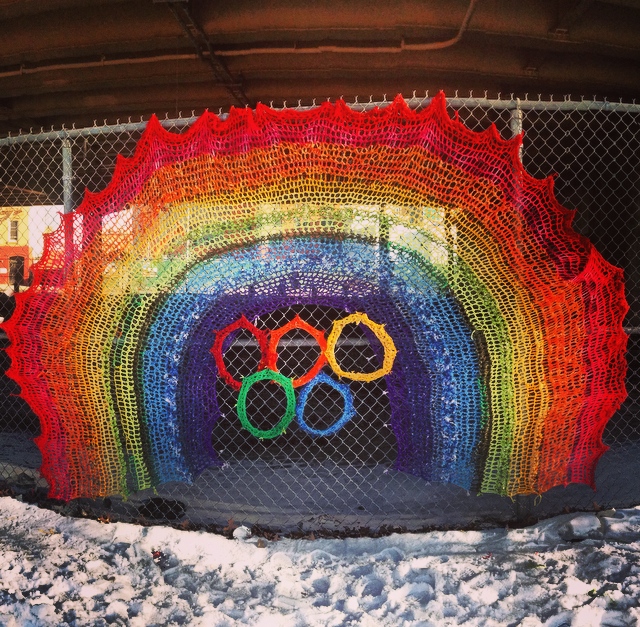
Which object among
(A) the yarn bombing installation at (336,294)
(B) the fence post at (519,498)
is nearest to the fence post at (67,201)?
(A) the yarn bombing installation at (336,294)

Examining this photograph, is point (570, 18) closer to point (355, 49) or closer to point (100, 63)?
point (355, 49)

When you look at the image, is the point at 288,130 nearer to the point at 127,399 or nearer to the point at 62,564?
the point at 127,399

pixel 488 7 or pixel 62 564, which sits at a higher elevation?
pixel 488 7

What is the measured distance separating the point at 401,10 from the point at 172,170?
13.2 feet

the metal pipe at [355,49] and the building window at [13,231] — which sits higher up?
the building window at [13,231]

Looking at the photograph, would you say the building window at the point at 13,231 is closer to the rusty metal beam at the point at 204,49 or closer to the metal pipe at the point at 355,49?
the rusty metal beam at the point at 204,49

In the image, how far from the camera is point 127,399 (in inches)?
132

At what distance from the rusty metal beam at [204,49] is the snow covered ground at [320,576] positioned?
201 inches

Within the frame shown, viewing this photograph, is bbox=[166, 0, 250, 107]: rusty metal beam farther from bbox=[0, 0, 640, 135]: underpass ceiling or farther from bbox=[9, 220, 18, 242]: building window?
bbox=[9, 220, 18, 242]: building window

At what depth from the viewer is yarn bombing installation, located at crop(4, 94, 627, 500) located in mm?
3082

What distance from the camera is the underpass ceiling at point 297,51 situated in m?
5.85

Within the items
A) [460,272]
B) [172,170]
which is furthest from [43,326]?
[460,272]

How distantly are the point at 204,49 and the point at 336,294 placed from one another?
504 centimetres

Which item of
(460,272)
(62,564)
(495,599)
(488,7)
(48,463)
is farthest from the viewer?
(488,7)
